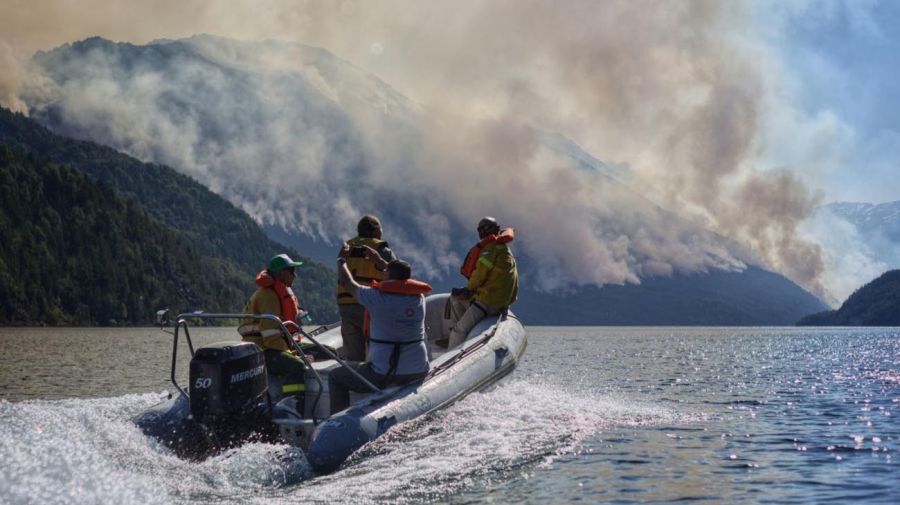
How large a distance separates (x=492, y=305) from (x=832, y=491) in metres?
8.56

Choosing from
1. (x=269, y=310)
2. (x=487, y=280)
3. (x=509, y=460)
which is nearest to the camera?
(x=509, y=460)

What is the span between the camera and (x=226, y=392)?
444 inches

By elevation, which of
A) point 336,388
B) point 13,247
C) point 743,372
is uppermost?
point 13,247

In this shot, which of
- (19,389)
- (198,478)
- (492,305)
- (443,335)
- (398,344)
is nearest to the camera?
(198,478)

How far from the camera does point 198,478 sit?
34.3 ft

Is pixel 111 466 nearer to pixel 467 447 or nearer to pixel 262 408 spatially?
pixel 262 408

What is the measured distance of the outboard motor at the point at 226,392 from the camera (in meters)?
11.3

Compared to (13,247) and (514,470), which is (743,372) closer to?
(514,470)

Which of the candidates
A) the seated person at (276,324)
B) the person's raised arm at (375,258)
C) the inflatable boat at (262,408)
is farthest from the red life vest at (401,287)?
the seated person at (276,324)

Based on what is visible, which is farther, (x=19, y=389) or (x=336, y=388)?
(x=19, y=389)

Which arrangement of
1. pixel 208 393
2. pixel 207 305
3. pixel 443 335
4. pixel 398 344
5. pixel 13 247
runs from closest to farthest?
1. pixel 208 393
2. pixel 398 344
3. pixel 443 335
4. pixel 13 247
5. pixel 207 305

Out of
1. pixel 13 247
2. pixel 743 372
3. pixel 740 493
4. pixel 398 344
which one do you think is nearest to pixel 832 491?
pixel 740 493

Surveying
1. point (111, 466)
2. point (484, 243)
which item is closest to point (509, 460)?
point (111, 466)

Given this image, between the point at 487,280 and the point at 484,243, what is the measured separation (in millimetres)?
1024
